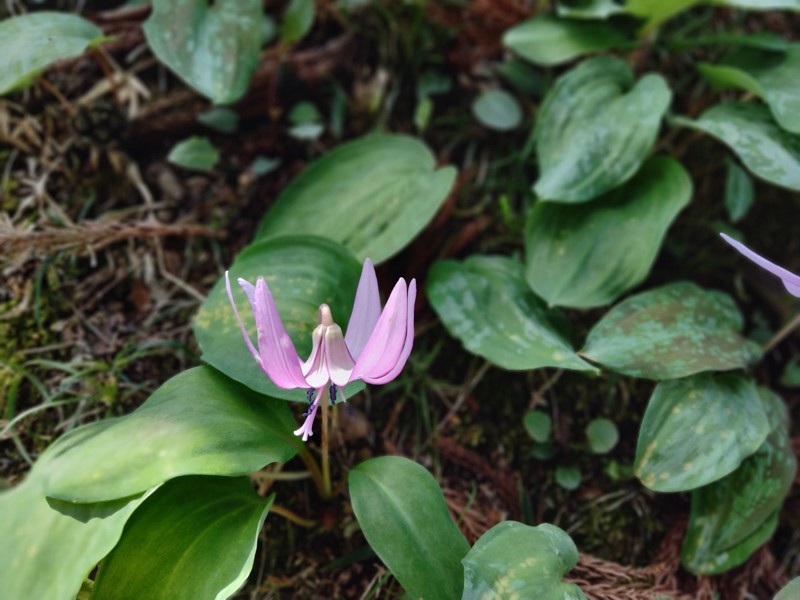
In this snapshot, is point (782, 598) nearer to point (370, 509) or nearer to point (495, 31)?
point (370, 509)

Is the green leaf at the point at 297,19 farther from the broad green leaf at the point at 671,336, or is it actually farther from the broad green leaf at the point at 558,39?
the broad green leaf at the point at 671,336

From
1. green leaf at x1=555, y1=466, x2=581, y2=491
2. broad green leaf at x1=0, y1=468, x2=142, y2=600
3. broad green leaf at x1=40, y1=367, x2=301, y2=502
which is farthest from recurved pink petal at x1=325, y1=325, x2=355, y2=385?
green leaf at x1=555, y1=466, x2=581, y2=491

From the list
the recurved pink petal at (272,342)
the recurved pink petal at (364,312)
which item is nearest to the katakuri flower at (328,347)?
the recurved pink petal at (272,342)

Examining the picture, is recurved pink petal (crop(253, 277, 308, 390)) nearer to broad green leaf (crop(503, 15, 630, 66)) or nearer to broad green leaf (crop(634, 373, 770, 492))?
broad green leaf (crop(634, 373, 770, 492))

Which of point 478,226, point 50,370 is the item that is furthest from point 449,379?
point 50,370

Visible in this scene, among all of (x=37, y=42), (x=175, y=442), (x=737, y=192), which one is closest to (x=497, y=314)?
(x=175, y=442)
